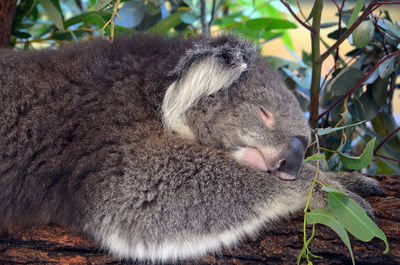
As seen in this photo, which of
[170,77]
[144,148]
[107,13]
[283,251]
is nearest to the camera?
[283,251]

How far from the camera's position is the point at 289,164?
75.3 inches

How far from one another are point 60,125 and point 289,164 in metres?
1.12

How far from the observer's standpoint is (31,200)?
1895 mm

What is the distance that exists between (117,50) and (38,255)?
1107 millimetres

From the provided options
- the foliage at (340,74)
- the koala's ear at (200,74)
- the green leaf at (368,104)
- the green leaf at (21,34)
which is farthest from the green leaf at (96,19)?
the green leaf at (368,104)

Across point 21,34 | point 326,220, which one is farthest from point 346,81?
point 21,34

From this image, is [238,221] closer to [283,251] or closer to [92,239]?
[283,251]

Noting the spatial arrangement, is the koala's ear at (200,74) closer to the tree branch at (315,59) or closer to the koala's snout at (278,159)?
the koala's snout at (278,159)

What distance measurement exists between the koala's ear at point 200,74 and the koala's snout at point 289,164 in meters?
0.46

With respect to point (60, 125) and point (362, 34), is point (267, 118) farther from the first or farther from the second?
point (60, 125)

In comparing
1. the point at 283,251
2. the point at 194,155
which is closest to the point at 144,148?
the point at 194,155

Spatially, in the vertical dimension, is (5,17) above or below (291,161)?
above

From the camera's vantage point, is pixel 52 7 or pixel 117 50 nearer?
pixel 117 50

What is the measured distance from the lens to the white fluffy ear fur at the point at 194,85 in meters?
1.93
